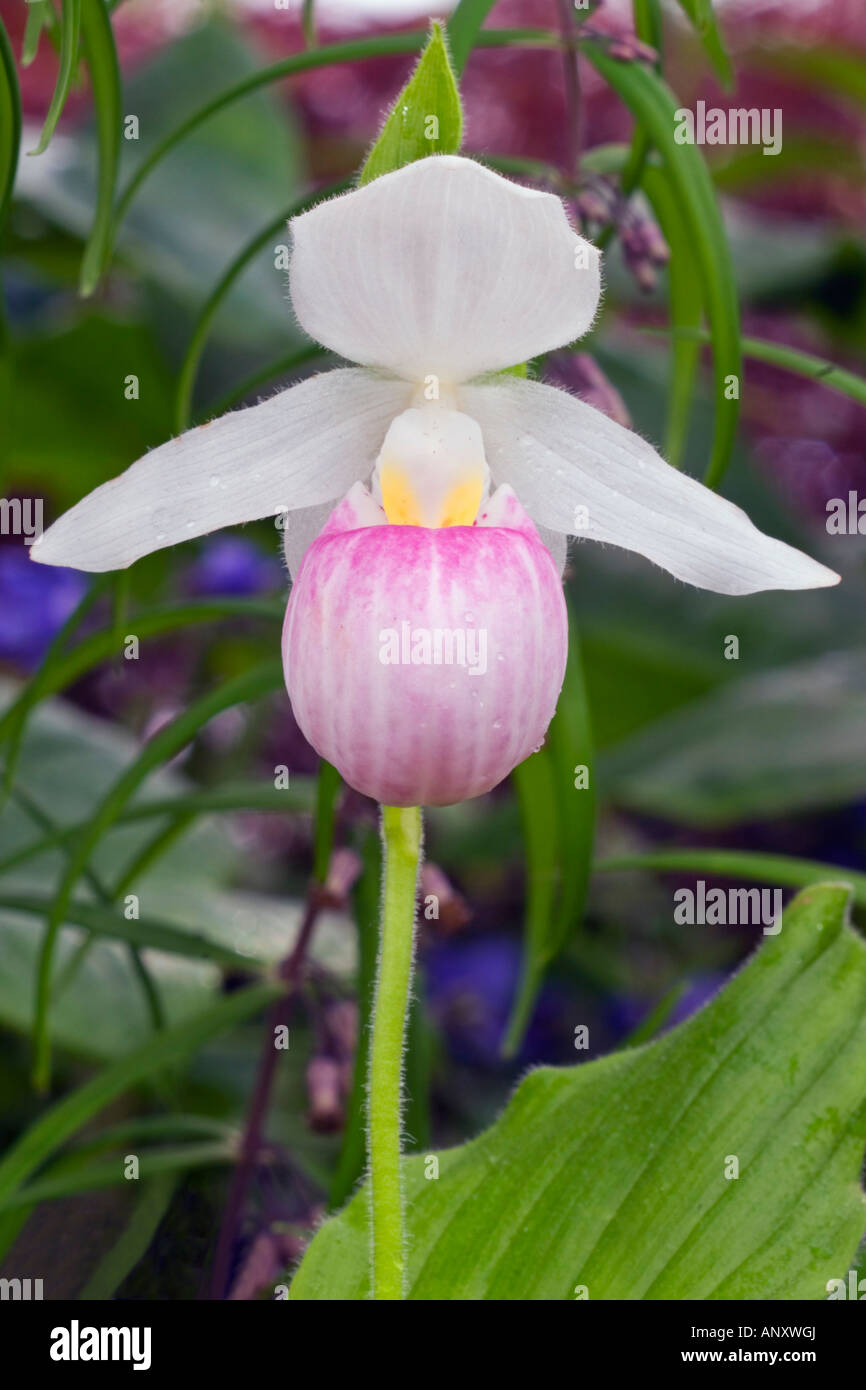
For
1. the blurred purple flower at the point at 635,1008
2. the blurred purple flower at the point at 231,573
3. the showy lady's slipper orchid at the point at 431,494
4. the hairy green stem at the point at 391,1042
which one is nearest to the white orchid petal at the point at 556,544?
the showy lady's slipper orchid at the point at 431,494

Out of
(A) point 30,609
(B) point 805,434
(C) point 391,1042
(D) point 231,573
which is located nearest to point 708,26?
(C) point 391,1042

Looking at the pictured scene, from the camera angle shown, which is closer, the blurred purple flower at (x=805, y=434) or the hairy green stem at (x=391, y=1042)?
the hairy green stem at (x=391, y=1042)

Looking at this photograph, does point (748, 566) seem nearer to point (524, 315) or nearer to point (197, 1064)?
point (524, 315)

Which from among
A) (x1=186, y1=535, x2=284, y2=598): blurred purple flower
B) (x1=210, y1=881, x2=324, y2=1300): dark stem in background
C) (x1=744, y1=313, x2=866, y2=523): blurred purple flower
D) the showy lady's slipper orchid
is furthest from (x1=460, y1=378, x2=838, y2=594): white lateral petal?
(x1=744, y1=313, x2=866, y2=523): blurred purple flower

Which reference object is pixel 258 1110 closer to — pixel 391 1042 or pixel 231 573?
pixel 391 1042

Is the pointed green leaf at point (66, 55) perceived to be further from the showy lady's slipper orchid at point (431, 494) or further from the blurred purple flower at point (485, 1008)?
the blurred purple flower at point (485, 1008)
